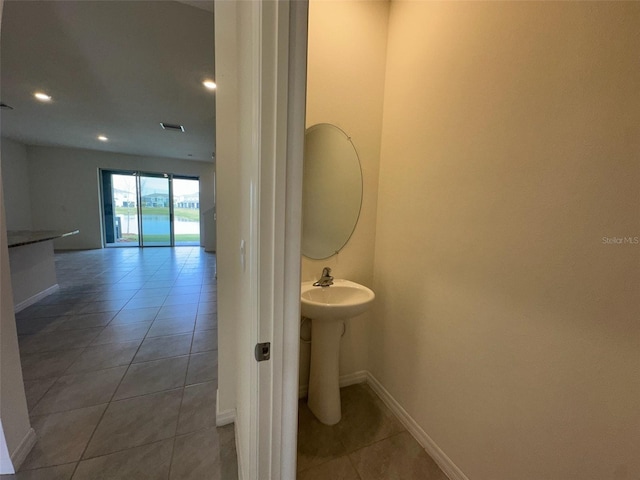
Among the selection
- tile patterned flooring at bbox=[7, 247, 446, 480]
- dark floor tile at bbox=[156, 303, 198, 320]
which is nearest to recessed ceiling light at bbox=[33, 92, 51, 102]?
tile patterned flooring at bbox=[7, 247, 446, 480]

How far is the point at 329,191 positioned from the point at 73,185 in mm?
8135

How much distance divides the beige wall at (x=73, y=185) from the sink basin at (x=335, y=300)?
6235 millimetres

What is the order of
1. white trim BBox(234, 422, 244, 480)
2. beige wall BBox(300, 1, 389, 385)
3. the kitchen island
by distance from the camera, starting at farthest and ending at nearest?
the kitchen island, beige wall BBox(300, 1, 389, 385), white trim BBox(234, 422, 244, 480)

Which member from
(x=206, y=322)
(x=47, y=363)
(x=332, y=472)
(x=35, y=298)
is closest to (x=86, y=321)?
(x=47, y=363)

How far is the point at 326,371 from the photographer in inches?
61.4

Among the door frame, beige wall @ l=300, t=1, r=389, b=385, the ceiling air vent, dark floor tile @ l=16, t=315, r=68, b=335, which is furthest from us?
the ceiling air vent

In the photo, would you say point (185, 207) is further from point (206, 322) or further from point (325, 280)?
point (325, 280)

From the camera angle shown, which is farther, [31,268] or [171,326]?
[31,268]

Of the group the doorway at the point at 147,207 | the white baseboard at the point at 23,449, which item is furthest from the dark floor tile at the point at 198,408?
the doorway at the point at 147,207

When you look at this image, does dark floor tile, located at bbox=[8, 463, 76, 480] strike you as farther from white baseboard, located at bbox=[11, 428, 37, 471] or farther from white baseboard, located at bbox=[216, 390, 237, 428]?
white baseboard, located at bbox=[216, 390, 237, 428]

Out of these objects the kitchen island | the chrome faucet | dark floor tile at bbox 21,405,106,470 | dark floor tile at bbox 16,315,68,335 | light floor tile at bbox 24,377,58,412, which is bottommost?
dark floor tile at bbox 21,405,106,470

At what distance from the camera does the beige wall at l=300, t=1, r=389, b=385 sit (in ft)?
4.83

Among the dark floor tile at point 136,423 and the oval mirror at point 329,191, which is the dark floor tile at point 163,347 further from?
the oval mirror at point 329,191

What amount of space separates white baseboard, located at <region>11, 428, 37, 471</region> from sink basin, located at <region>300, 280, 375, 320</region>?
→ 154cm
